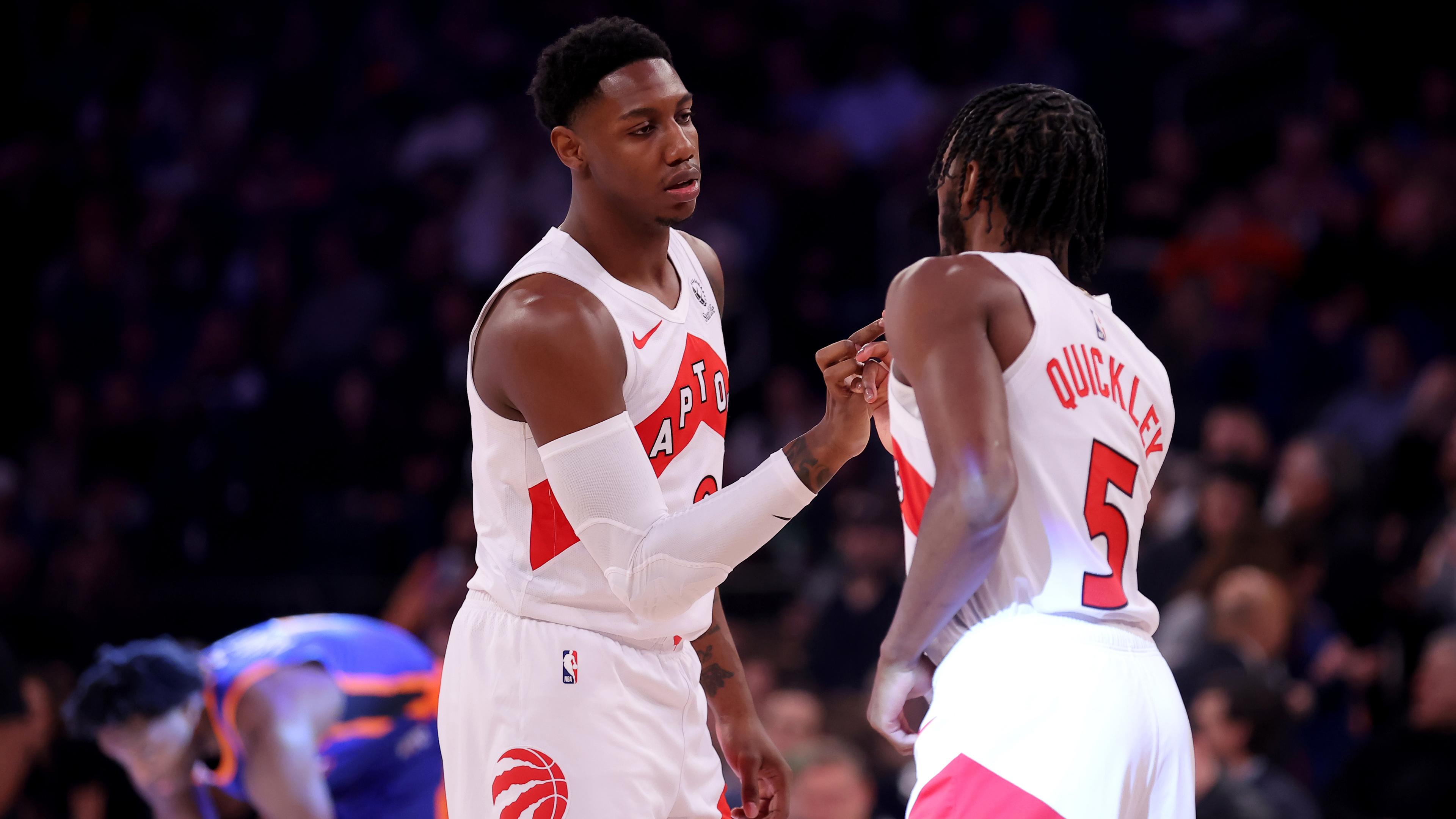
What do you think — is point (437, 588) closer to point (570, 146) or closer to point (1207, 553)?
point (1207, 553)

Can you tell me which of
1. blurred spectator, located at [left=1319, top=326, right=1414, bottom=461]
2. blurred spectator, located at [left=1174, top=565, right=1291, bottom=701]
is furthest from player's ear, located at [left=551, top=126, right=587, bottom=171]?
blurred spectator, located at [left=1319, top=326, right=1414, bottom=461]

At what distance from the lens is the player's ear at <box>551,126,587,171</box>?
318 centimetres

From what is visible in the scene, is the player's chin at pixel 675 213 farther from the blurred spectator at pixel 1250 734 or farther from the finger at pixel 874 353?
the blurred spectator at pixel 1250 734

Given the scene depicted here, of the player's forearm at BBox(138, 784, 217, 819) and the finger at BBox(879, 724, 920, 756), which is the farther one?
the player's forearm at BBox(138, 784, 217, 819)

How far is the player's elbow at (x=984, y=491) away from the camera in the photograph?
2551mm

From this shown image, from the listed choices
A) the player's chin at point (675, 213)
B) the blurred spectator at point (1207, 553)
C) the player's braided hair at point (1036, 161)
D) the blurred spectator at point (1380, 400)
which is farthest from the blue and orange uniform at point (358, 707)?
the blurred spectator at point (1380, 400)

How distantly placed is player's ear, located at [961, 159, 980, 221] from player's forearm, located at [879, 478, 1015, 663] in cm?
58

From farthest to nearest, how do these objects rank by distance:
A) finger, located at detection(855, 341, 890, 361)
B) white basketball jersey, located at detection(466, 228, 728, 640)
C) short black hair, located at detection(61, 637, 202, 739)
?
short black hair, located at detection(61, 637, 202, 739) < white basketball jersey, located at detection(466, 228, 728, 640) < finger, located at detection(855, 341, 890, 361)

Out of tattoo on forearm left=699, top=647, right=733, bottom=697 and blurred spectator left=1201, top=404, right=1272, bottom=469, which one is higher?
tattoo on forearm left=699, top=647, right=733, bottom=697

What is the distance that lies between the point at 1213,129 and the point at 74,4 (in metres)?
8.51

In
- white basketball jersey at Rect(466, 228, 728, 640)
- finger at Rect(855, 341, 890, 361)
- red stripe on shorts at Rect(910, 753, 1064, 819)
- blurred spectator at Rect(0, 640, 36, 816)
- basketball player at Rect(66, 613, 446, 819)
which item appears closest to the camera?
red stripe on shorts at Rect(910, 753, 1064, 819)

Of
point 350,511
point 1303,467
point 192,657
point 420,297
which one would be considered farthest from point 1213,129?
point 192,657

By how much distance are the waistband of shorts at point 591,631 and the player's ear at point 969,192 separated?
1051 millimetres

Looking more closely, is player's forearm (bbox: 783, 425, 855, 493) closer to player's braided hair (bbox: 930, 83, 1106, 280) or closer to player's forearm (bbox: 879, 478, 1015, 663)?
player's forearm (bbox: 879, 478, 1015, 663)
